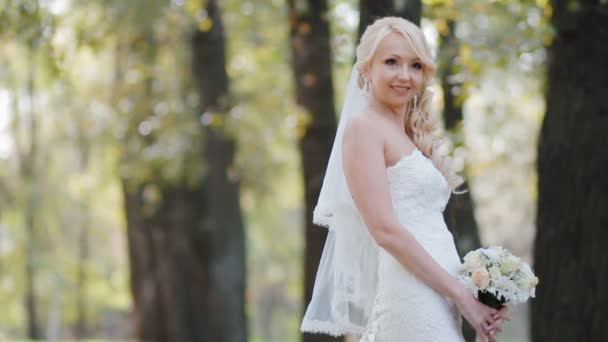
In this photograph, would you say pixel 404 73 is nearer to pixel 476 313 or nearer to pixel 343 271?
pixel 343 271

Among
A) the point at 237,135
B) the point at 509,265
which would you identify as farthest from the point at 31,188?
the point at 509,265

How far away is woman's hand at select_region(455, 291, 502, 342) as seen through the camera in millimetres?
4535

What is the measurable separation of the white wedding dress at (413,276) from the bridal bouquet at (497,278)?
14 centimetres

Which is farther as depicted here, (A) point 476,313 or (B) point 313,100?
(B) point 313,100

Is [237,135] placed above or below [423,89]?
above

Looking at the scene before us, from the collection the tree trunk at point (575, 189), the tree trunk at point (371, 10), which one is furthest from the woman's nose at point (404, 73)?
the tree trunk at point (575, 189)

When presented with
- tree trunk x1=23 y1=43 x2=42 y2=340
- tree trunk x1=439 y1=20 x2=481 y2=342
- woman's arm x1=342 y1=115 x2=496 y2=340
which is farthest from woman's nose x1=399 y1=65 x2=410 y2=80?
tree trunk x1=23 y1=43 x2=42 y2=340

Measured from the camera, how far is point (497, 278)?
14.8ft

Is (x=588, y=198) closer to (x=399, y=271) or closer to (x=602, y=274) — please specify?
(x=602, y=274)

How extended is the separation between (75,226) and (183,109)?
64.0ft

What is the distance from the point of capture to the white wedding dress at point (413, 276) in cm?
466

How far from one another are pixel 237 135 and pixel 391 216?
31.0 feet

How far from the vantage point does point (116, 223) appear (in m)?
36.9

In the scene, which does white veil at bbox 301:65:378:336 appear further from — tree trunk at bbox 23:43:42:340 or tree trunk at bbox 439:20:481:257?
tree trunk at bbox 23:43:42:340
